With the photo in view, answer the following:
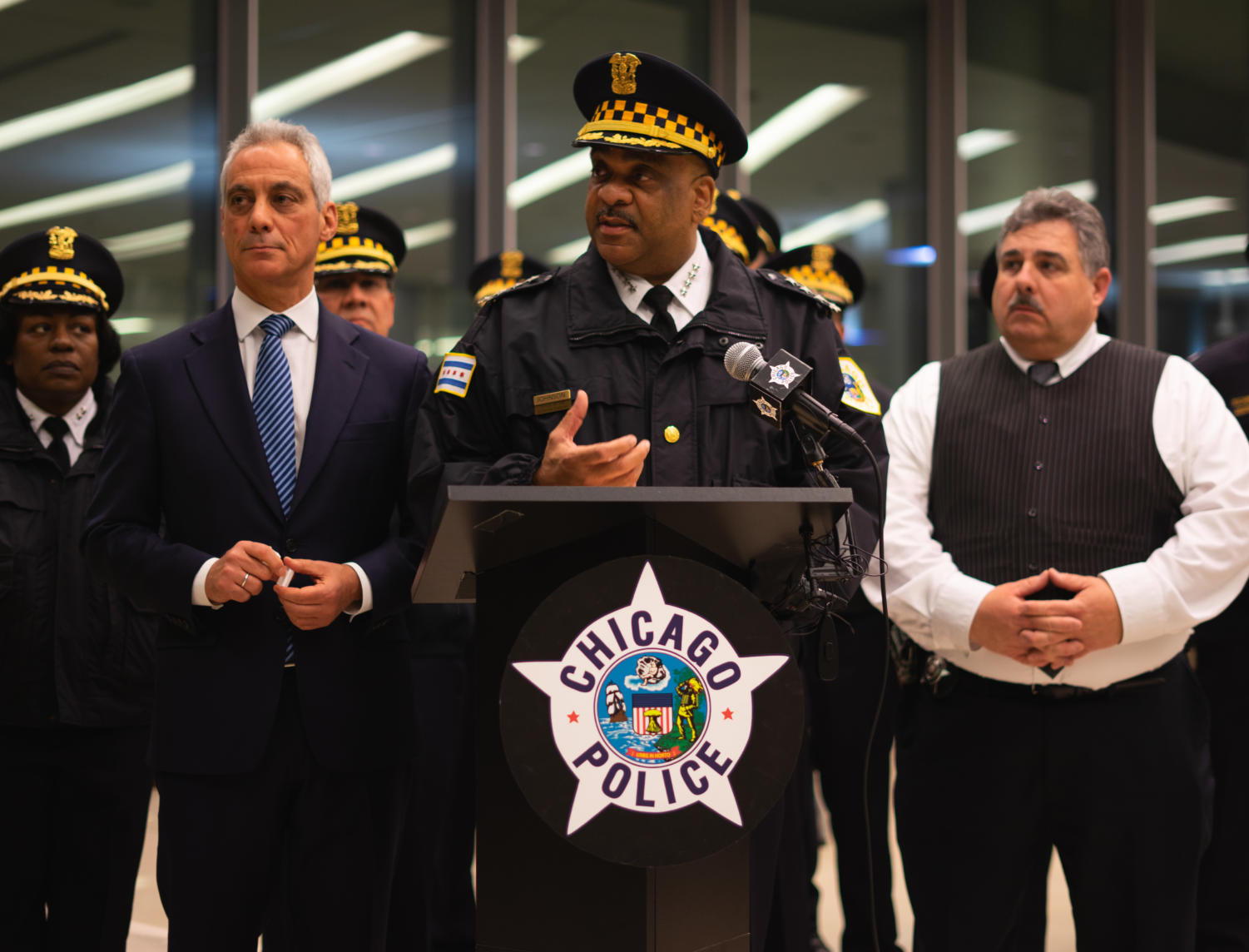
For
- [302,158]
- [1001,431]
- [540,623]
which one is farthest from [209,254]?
[540,623]

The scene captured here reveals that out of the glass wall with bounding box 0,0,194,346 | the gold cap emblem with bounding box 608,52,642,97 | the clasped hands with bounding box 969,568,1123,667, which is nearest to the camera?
the gold cap emblem with bounding box 608,52,642,97

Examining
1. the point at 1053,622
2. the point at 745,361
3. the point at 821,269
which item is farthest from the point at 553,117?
the point at 745,361

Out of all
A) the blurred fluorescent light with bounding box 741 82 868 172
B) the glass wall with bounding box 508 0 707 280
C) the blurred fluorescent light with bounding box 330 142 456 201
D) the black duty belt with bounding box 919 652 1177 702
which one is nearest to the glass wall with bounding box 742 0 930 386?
the blurred fluorescent light with bounding box 741 82 868 172

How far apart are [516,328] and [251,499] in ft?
1.63

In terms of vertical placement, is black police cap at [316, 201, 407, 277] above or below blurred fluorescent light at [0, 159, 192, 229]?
below

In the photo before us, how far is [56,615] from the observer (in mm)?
2650

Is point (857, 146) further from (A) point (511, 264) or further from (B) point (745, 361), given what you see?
(B) point (745, 361)

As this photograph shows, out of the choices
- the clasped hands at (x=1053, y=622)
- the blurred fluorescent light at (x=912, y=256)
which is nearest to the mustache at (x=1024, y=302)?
the clasped hands at (x=1053, y=622)

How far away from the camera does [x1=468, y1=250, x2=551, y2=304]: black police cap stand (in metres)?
4.79

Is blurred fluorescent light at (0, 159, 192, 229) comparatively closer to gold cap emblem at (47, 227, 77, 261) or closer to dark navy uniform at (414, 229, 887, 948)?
gold cap emblem at (47, 227, 77, 261)

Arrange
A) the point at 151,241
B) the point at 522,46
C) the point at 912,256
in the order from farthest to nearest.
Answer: the point at 912,256 → the point at 522,46 → the point at 151,241

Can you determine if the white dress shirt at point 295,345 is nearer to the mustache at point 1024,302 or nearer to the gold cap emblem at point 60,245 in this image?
the gold cap emblem at point 60,245

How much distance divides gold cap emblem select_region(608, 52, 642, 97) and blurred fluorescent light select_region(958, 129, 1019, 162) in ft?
19.2

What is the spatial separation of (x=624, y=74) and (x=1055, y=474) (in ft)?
3.82
